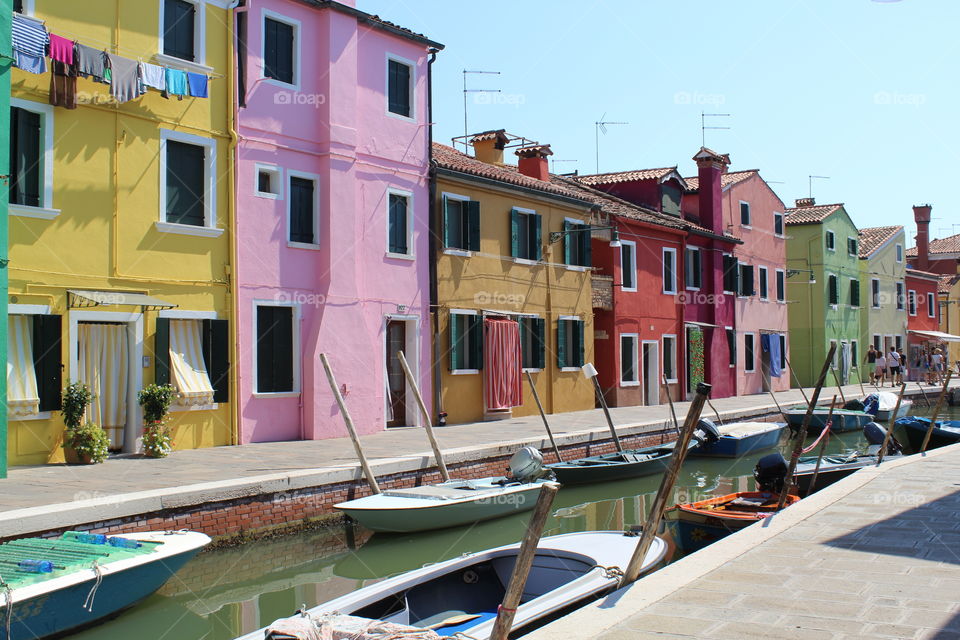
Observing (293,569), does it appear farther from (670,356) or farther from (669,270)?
(669,270)

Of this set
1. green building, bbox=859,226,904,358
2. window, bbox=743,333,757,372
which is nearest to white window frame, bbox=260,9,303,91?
window, bbox=743,333,757,372

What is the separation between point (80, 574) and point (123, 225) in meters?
7.88

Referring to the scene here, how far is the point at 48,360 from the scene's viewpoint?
43.7 feet

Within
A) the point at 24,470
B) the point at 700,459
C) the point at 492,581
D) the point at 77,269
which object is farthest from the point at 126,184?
the point at 700,459

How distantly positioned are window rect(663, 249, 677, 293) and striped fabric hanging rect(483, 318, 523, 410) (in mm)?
8747

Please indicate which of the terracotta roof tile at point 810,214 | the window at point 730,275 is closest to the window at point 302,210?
the window at point 730,275

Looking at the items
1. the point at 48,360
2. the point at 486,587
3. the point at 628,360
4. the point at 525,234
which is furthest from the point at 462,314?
the point at 486,587

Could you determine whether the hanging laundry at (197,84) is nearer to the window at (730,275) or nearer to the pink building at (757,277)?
the pink building at (757,277)

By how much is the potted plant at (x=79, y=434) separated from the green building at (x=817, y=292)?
32.1 m

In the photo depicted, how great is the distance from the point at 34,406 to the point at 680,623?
10602 millimetres

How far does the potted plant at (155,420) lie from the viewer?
1401 centimetres

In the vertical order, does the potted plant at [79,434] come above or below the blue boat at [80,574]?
above

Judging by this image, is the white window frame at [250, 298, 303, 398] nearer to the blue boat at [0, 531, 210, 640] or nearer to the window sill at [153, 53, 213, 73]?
the window sill at [153, 53, 213, 73]

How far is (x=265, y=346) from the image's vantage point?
16719 millimetres
